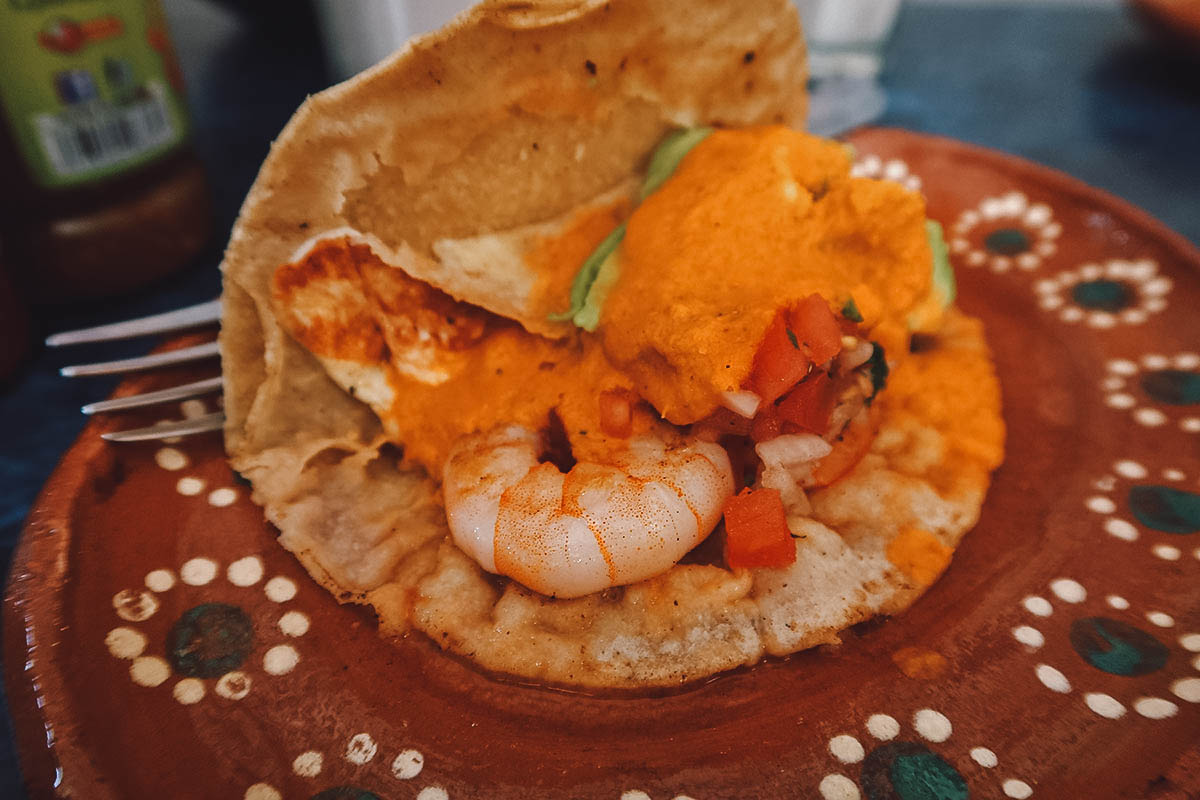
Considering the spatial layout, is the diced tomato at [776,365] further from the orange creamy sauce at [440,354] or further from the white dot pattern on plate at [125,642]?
the white dot pattern on plate at [125,642]

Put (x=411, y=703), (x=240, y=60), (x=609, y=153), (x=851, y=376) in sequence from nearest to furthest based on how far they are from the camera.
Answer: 1. (x=411, y=703)
2. (x=851, y=376)
3. (x=609, y=153)
4. (x=240, y=60)

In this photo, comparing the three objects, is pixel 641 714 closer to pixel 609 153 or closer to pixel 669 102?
pixel 609 153

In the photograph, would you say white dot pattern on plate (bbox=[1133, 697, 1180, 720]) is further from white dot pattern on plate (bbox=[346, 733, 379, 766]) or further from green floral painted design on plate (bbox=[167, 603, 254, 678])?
green floral painted design on plate (bbox=[167, 603, 254, 678])

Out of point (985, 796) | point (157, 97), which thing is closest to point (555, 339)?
point (985, 796)

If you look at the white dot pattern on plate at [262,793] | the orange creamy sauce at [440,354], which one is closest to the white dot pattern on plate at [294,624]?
the white dot pattern on plate at [262,793]

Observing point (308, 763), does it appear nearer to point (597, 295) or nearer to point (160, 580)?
point (160, 580)

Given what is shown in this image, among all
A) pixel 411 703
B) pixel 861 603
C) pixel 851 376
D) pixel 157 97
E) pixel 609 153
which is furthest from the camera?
pixel 157 97

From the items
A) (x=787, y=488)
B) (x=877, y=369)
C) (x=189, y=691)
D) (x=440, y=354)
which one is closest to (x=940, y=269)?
(x=877, y=369)
